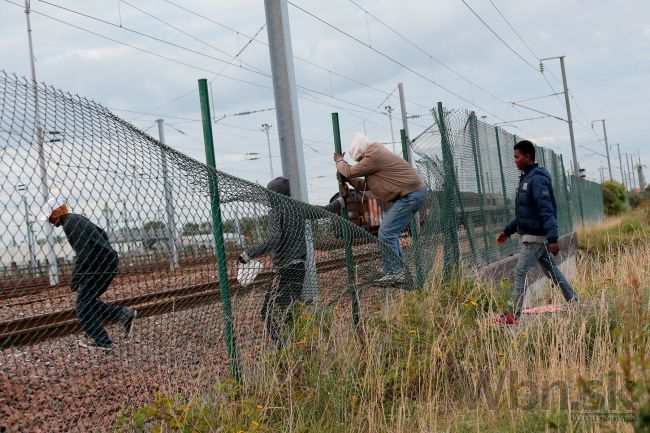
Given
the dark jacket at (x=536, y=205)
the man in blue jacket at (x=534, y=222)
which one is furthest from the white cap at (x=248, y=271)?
the dark jacket at (x=536, y=205)

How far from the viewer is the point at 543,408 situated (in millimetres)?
4207

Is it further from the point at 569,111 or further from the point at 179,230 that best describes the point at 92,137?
the point at 569,111

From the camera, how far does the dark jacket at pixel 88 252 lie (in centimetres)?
393

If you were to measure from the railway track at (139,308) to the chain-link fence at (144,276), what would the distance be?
0.01 m

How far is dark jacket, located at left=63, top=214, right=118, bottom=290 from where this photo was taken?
3934mm

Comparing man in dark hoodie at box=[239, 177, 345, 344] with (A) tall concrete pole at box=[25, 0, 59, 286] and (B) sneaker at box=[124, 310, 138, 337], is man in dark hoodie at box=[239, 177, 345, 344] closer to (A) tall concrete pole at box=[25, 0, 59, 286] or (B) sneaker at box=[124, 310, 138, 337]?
(B) sneaker at box=[124, 310, 138, 337]

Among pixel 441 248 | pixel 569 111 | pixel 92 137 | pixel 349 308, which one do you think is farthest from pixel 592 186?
pixel 92 137

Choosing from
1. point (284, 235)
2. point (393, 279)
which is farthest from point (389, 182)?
point (284, 235)

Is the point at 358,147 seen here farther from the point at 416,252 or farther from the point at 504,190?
the point at 504,190

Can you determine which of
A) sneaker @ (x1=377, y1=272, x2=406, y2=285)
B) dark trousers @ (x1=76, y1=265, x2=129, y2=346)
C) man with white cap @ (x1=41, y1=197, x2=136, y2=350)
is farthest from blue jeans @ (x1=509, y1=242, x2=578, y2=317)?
man with white cap @ (x1=41, y1=197, x2=136, y2=350)

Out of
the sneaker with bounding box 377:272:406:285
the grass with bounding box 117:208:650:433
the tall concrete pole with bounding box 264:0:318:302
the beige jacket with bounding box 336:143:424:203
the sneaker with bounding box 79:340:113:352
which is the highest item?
the tall concrete pole with bounding box 264:0:318:302

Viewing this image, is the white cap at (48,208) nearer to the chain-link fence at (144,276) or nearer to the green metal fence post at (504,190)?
the chain-link fence at (144,276)

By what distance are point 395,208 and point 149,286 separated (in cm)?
339

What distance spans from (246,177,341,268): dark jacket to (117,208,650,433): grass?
0.42 m
